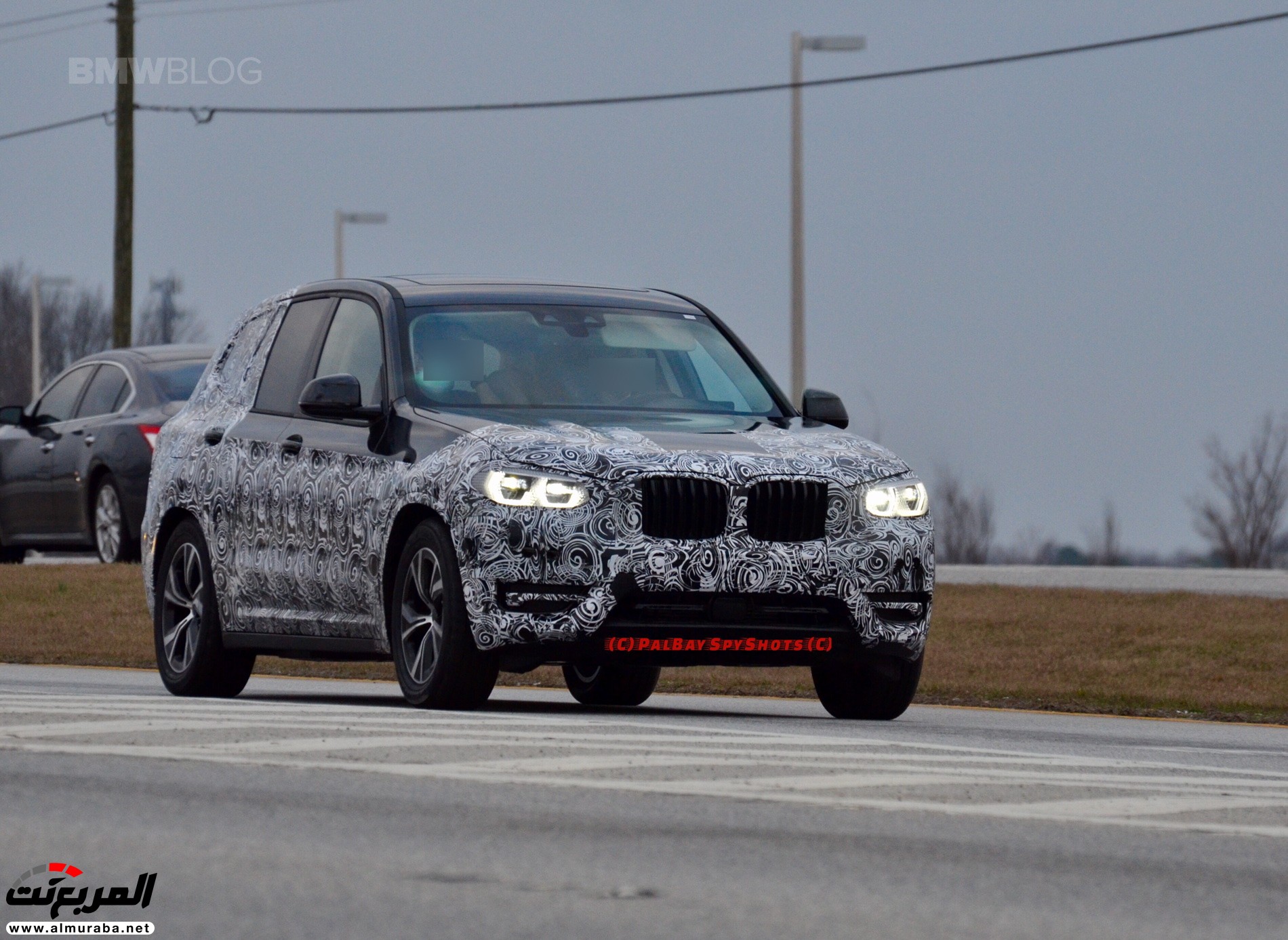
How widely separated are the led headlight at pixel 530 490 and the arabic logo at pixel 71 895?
4393mm

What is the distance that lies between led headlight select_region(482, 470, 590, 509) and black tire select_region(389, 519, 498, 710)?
332 millimetres

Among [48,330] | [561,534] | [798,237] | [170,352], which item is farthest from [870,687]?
[48,330]

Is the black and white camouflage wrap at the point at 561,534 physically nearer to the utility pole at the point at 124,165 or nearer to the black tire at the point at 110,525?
the black tire at the point at 110,525

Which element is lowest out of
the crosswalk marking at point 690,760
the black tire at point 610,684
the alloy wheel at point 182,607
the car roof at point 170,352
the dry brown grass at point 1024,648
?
the dry brown grass at point 1024,648

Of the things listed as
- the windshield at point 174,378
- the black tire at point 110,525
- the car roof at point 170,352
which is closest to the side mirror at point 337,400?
the windshield at point 174,378

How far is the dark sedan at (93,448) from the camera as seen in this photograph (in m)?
21.1

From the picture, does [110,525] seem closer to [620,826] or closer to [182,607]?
[182,607]

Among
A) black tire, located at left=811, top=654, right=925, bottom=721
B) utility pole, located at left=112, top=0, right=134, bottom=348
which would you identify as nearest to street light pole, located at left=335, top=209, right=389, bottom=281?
utility pole, located at left=112, top=0, right=134, bottom=348

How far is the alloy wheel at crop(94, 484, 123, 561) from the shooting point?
21406 millimetres

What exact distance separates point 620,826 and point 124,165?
3063cm

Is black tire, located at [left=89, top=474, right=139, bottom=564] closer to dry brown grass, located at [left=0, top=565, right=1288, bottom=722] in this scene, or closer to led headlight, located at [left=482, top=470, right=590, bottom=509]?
dry brown grass, located at [left=0, top=565, right=1288, bottom=722]

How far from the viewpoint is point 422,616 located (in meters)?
10.8

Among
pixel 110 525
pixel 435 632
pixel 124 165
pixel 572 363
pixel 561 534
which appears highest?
pixel 124 165

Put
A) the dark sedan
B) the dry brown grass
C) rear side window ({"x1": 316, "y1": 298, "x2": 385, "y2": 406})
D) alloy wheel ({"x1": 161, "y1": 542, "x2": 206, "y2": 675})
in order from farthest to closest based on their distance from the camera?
1. the dark sedan
2. the dry brown grass
3. alloy wheel ({"x1": 161, "y1": 542, "x2": 206, "y2": 675})
4. rear side window ({"x1": 316, "y1": 298, "x2": 385, "y2": 406})
